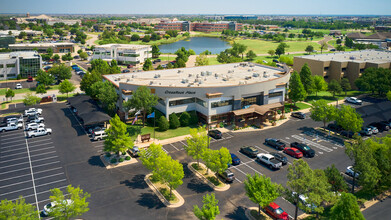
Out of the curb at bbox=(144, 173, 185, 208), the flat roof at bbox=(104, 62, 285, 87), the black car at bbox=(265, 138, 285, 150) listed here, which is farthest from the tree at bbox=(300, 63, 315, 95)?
→ the curb at bbox=(144, 173, 185, 208)

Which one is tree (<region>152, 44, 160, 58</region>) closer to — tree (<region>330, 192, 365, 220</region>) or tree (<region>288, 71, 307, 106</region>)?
tree (<region>288, 71, 307, 106</region>)

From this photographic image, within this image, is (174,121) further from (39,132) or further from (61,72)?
(61,72)

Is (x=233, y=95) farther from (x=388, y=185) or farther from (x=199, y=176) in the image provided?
(x=388, y=185)

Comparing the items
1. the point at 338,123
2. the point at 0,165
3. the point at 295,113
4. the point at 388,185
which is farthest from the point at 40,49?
the point at 388,185

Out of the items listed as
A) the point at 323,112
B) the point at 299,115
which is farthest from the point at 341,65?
the point at 323,112

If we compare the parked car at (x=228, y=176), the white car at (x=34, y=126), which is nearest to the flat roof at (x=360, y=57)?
the parked car at (x=228, y=176)

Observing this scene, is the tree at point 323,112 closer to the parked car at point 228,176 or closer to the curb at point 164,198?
the parked car at point 228,176
